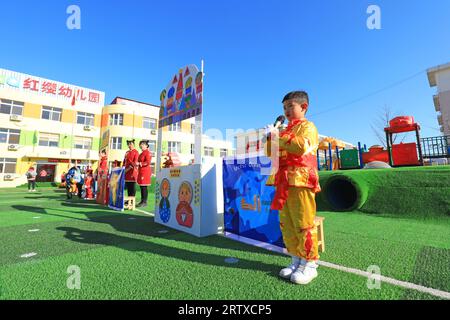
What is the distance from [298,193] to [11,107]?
2880 centimetres

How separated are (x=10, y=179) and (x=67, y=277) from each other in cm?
2573

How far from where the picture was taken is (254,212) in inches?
118

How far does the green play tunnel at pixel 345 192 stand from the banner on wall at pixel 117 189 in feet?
17.6

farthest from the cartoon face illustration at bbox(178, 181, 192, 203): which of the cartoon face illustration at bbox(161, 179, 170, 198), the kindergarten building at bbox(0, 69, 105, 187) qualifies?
the kindergarten building at bbox(0, 69, 105, 187)

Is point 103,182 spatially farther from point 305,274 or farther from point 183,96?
point 305,274

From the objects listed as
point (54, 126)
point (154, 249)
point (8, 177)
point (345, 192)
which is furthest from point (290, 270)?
point (54, 126)

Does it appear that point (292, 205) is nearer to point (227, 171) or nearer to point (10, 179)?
point (227, 171)

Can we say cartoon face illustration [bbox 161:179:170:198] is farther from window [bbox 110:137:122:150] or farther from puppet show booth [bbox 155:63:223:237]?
window [bbox 110:137:122:150]

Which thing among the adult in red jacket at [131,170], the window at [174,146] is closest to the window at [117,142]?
the window at [174,146]

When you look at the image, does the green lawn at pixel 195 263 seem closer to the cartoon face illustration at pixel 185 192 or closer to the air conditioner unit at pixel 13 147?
the cartoon face illustration at pixel 185 192

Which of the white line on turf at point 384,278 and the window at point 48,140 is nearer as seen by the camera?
the white line on turf at point 384,278

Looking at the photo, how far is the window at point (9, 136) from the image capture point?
20375mm

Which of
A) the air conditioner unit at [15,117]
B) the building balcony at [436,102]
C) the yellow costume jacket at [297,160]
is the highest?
the building balcony at [436,102]

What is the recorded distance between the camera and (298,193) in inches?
76.2
